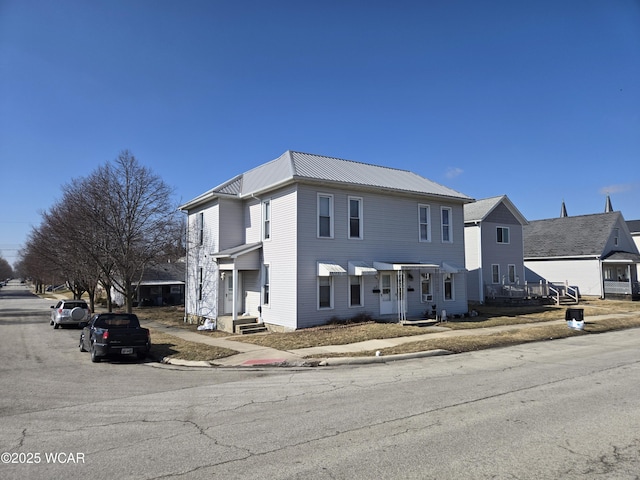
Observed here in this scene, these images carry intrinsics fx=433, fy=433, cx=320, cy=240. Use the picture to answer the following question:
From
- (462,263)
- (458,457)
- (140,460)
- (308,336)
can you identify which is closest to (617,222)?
(462,263)

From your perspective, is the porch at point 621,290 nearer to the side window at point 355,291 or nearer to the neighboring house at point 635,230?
the neighboring house at point 635,230

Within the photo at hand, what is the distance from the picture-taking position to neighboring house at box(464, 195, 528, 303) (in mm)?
32562

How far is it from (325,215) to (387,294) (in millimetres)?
5261

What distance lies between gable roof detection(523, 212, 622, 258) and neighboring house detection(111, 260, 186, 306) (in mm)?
35470

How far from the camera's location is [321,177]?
A: 19.7 meters

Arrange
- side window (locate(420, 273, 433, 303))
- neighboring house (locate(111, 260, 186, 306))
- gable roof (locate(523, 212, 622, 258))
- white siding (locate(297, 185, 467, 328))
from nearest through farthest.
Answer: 1. white siding (locate(297, 185, 467, 328))
2. side window (locate(420, 273, 433, 303))
3. gable roof (locate(523, 212, 622, 258))
4. neighboring house (locate(111, 260, 186, 306))

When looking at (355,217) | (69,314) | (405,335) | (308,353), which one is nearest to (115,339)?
(308,353)

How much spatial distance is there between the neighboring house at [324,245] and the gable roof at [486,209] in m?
8.59

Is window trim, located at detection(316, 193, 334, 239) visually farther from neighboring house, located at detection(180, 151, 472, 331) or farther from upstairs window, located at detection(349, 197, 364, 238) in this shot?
upstairs window, located at detection(349, 197, 364, 238)

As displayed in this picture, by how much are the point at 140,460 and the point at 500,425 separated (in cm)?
504

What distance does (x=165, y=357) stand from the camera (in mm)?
14180

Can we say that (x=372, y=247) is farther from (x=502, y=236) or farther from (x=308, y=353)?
(x=502, y=236)

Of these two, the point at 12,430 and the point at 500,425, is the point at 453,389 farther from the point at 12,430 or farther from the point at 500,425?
the point at 12,430

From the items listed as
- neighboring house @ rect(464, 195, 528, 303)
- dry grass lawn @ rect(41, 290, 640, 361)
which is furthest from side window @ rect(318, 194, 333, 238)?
neighboring house @ rect(464, 195, 528, 303)
